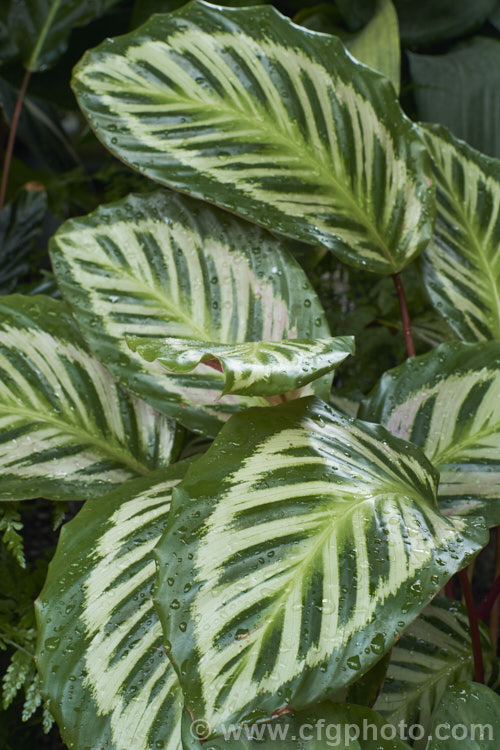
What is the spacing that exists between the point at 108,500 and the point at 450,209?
0.61 metres

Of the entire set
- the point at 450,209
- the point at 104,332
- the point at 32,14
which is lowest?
the point at 450,209

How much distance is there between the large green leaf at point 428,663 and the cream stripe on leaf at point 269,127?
443 millimetres

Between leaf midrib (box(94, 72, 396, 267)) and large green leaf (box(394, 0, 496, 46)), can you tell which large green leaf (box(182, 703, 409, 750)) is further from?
large green leaf (box(394, 0, 496, 46))

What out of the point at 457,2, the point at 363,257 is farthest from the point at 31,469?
the point at 457,2

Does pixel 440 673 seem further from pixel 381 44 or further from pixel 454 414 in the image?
pixel 381 44

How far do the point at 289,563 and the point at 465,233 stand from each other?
23.4 inches

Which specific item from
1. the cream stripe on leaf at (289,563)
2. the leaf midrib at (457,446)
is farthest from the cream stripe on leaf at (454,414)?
the cream stripe on leaf at (289,563)

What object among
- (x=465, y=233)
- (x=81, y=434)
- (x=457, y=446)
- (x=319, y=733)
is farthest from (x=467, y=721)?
(x=465, y=233)

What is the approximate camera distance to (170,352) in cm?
45

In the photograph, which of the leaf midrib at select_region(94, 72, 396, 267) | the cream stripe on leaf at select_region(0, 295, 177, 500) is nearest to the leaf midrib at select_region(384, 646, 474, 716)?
the cream stripe on leaf at select_region(0, 295, 177, 500)

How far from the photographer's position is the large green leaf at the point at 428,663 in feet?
2.10

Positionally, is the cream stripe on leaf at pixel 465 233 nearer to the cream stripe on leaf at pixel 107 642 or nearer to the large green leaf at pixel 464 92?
the large green leaf at pixel 464 92

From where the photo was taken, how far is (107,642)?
526 millimetres

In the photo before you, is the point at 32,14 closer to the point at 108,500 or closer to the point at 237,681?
the point at 108,500
